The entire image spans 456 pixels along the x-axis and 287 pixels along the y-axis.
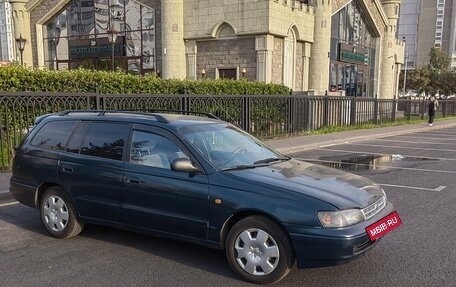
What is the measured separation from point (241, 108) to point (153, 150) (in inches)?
413

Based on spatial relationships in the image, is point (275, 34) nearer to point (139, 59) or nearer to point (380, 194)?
point (139, 59)

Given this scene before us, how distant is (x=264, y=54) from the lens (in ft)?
75.0

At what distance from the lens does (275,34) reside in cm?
2297

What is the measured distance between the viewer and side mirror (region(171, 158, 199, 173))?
14.0ft

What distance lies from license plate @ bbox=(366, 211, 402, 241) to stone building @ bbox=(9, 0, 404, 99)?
62.7ft

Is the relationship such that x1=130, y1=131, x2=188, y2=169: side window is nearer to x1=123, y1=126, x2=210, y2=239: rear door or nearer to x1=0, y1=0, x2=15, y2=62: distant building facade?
x1=123, y1=126, x2=210, y2=239: rear door

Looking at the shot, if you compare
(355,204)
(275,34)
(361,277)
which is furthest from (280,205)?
(275,34)

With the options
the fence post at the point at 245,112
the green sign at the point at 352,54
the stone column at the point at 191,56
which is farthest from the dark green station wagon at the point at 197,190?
the green sign at the point at 352,54

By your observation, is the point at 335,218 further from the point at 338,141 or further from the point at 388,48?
the point at 388,48

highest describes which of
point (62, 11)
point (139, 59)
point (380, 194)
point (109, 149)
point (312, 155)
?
point (62, 11)

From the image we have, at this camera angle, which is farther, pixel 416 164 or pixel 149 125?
pixel 416 164

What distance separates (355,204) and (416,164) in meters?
8.26

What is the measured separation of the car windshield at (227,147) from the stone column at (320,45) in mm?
22814

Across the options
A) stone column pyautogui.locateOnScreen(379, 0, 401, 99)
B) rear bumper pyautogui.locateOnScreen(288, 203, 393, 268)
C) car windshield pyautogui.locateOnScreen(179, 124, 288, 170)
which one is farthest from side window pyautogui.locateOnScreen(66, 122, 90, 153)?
stone column pyautogui.locateOnScreen(379, 0, 401, 99)
